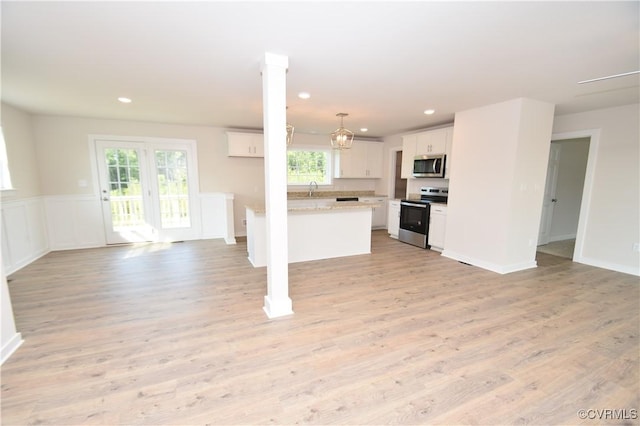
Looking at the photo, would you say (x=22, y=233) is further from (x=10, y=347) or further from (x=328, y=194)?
(x=328, y=194)

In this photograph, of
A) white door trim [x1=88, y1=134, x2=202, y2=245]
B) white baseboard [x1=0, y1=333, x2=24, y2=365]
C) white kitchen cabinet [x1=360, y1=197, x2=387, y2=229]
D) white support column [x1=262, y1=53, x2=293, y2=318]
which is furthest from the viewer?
white kitchen cabinet [x1=360, y1=197, x2=387, y2=229]

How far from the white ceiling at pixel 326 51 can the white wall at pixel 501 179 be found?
317mm

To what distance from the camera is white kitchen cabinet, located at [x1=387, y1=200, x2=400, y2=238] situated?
607 cm

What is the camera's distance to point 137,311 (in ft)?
9.26

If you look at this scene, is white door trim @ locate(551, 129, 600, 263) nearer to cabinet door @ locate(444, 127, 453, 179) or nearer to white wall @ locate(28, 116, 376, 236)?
cabinet door @ locate(444, 127, 453, 179)

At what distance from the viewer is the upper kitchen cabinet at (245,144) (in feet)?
19.1

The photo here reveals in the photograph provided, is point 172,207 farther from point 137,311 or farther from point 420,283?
point 420,283

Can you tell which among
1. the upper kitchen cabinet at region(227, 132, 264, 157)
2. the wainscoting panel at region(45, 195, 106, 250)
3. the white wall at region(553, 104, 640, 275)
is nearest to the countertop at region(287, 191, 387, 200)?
the upper kitchen cabinet at region(227, 132, 264, 157)

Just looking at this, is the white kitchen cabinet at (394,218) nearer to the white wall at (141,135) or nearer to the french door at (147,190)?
the white wall at (141,135)

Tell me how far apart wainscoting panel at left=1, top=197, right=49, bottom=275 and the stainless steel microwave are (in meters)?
6.75

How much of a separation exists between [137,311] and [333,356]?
6.97 ft

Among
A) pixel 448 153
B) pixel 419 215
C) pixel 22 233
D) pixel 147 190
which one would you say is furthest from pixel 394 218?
pixel 22 233

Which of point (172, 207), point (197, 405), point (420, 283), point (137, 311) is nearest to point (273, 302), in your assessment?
point (197, 405)

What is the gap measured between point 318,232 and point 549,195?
489cm
